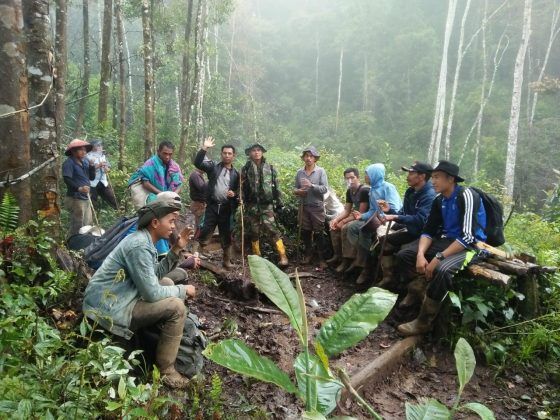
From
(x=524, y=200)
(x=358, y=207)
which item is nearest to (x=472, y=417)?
(x=358, y=207)

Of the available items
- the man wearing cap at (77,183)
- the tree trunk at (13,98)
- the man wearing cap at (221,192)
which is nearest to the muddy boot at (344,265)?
the man wearing cap at (221,192)

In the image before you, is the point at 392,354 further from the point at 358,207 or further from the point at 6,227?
the point at 6,227

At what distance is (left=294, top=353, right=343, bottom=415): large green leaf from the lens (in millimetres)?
Result: 1152

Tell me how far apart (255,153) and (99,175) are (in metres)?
3.29

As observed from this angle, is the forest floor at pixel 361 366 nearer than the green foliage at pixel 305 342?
No

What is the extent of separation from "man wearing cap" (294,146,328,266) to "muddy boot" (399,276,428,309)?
2.10 metres

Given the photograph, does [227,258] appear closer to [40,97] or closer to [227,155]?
[227,155]

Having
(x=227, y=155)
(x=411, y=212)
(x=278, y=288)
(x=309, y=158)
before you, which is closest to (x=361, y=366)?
(x=411, y=212)

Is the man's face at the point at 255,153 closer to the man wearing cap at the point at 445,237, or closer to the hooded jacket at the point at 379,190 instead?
the hooded jacket at the point at 379,190

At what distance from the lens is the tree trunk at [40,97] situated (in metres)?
3.33

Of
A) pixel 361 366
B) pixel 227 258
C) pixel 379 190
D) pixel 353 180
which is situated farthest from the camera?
pixel 227 258

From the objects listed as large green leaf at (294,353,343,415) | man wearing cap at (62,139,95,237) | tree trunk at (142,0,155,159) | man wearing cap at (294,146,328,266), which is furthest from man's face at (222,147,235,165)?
large green leaf at (294,353,343,415)

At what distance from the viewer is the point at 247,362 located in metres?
1.10

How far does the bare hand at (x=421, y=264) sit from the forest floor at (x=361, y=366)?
752mm
